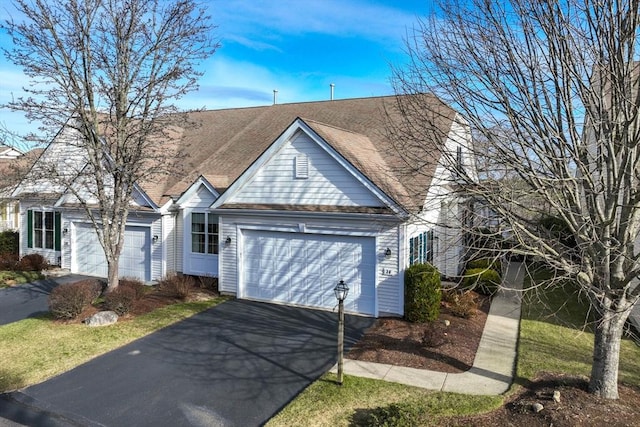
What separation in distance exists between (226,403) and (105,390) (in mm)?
2456

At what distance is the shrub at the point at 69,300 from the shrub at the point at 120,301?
0.61m

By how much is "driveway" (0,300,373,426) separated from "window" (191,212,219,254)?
14.7 feet

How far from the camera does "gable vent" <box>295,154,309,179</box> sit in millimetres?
13555

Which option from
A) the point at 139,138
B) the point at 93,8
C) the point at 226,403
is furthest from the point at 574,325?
the point at 93,8

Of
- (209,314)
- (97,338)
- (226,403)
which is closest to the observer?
(226,403)

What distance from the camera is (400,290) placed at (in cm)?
1231

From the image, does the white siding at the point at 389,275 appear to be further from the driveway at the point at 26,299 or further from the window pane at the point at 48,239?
the window pane at the point at 48,239

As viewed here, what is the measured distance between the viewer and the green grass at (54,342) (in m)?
8.91

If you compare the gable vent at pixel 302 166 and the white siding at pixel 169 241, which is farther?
the white siding at pixel 169 241

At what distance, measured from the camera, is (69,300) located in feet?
39.2

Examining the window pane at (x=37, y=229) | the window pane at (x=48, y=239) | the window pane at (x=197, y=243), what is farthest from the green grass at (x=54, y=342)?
the window pane at (x=37, y=229)

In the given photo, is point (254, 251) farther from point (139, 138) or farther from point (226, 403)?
point (226, 403)

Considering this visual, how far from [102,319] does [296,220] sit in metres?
6.21

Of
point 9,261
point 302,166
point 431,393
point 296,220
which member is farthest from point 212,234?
point 431,393
